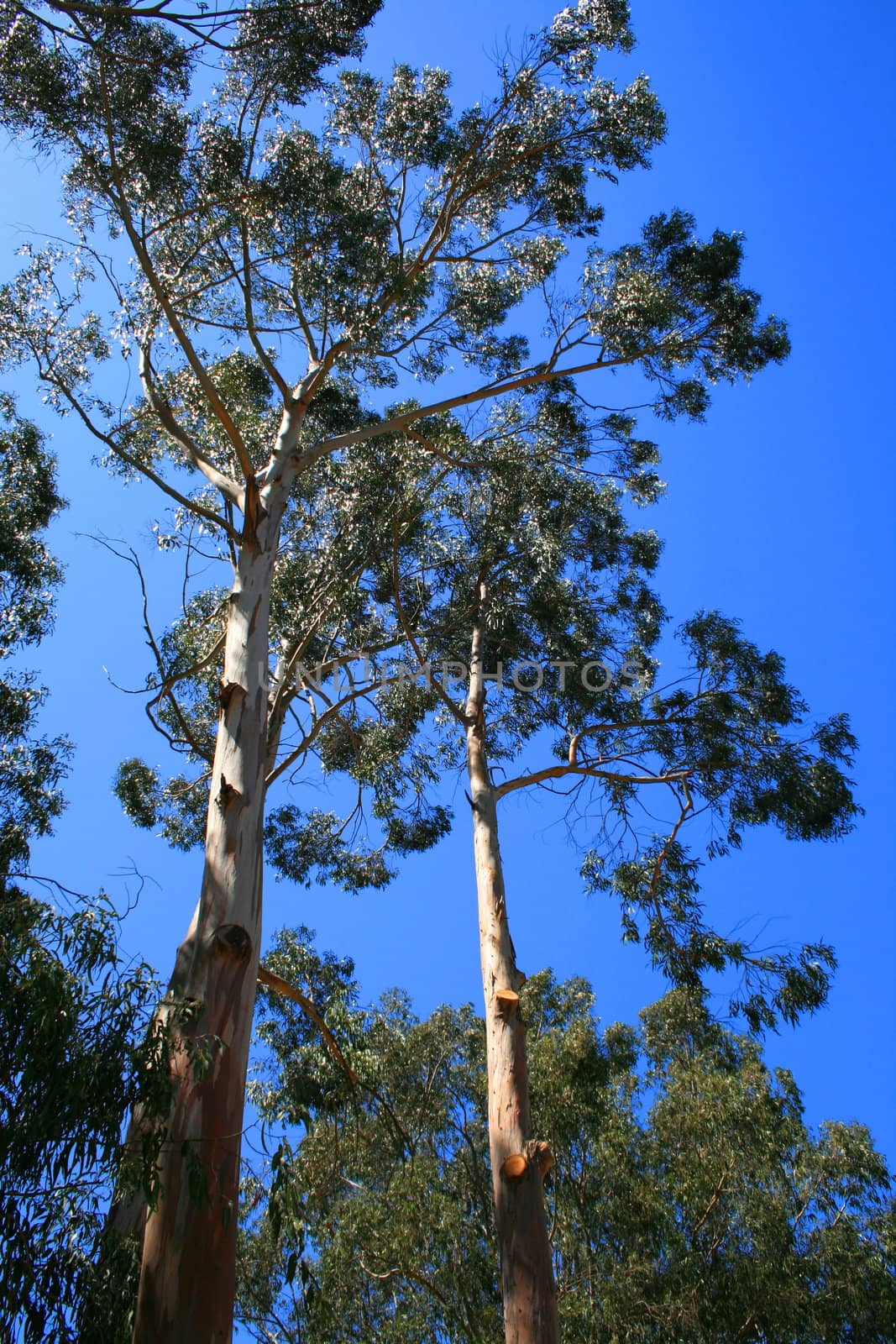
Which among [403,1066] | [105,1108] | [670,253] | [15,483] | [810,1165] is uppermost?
[670,253]

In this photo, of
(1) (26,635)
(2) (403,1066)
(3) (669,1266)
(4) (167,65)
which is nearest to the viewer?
(4) (167,65)

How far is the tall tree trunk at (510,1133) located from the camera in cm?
497

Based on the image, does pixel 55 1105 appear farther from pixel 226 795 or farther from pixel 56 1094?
pixel 226 795

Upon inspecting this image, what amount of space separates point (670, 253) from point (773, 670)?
3924mm

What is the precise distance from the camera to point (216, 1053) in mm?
3789

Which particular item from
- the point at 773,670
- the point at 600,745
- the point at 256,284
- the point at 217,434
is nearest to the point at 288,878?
the point at 600,745

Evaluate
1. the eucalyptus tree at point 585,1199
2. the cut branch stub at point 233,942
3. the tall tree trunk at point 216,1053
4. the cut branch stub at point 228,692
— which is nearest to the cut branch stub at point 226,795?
the tall tree trunk at point 216,1053

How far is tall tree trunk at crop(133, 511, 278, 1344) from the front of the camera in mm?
3277

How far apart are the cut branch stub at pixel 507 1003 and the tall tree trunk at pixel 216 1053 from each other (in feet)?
7.16

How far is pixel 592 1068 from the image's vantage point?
848cm

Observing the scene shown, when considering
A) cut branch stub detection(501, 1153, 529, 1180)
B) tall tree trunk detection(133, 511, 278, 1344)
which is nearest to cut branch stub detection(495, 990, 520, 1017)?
cut branch stub detection(501, 1153, 529, 1180)

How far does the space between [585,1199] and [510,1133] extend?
3.42m

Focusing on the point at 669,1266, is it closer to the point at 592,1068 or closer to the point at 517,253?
the point at 592,1068

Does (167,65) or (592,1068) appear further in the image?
(592,1068)
